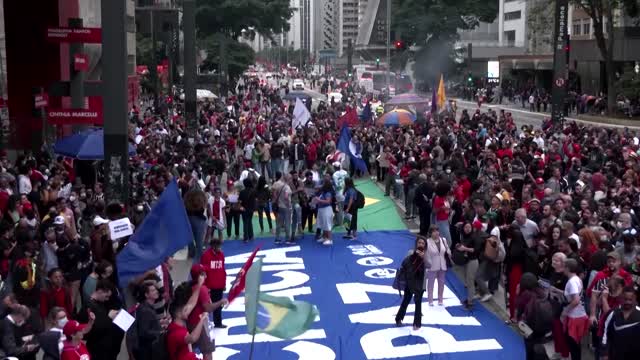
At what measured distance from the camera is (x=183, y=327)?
9.15 metres

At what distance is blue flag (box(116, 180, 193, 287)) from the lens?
10.9 meters

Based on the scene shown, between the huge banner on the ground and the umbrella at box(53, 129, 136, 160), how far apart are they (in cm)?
365

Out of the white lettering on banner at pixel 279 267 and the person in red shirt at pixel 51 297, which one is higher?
the person in red shirt at pixel 51 297

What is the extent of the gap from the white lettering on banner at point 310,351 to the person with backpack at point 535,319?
2888mm

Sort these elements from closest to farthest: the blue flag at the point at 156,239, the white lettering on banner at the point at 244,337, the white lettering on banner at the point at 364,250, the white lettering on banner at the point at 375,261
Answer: the blue flag at the point at 156,239
the white lettering on banner at the point at 244,337
the white lettering on banner at the point at 375,261
the white lettering on banner at the point at 364,250

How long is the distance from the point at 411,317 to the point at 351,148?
13.7 metres

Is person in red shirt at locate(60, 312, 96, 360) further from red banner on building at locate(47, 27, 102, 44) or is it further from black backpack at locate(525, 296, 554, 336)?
red banner on building at locate(47, 27, 102, 44)

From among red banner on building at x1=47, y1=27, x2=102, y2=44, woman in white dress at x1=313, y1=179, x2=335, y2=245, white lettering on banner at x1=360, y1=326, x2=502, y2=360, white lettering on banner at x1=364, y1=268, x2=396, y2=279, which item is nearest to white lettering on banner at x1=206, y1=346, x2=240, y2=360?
white lettering on banner at x1=360, y1=326, x2=502, y2=360

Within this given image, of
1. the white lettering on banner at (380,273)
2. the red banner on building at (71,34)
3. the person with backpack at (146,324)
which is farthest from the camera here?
the red banner on building at (71,34)

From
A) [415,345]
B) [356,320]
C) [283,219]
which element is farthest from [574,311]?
[283,219]

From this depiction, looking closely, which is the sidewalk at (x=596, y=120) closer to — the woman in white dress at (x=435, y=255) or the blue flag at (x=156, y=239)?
the woman in white dress at (x=435, y=255)

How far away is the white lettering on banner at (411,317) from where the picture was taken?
47.1 ft

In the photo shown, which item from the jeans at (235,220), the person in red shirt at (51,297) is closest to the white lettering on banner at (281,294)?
the person in red shirt at (51,297)

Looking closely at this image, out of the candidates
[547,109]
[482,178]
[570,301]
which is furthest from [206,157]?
[547,109]
